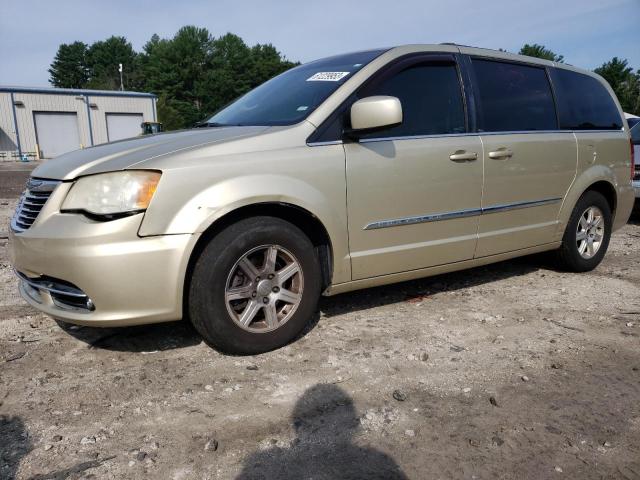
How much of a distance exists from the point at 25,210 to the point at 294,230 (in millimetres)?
1532

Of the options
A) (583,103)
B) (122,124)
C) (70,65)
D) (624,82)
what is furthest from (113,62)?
(583,103)

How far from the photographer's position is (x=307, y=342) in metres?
3.08

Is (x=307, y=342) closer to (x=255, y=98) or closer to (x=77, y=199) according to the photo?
(x=77, y=199)

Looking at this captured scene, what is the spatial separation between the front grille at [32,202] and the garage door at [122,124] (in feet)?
125

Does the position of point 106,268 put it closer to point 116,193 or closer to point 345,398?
point 116,193

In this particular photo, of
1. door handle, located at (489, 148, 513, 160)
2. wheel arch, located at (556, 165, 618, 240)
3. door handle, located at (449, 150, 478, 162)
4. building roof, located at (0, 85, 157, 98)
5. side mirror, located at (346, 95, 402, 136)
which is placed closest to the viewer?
side mirror, located at (346, 95, 402, 136)

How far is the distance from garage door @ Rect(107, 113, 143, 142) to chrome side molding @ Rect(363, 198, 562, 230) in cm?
3823

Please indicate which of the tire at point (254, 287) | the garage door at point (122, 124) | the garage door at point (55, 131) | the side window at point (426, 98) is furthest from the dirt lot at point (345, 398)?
the garage door at point (122, 124)

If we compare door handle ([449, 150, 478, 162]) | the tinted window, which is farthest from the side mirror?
the tinted window

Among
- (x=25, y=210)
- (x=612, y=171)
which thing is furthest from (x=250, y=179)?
(x=612, y=171)

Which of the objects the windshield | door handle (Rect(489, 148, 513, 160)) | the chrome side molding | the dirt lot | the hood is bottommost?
the dirt lot

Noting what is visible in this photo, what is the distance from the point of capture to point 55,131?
3591 centimetres

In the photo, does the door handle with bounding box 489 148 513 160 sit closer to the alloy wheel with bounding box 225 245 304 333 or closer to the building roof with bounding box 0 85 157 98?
the alloy wheel with bounding box 225 245 304 333

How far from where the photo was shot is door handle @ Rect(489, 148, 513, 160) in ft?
11.9
